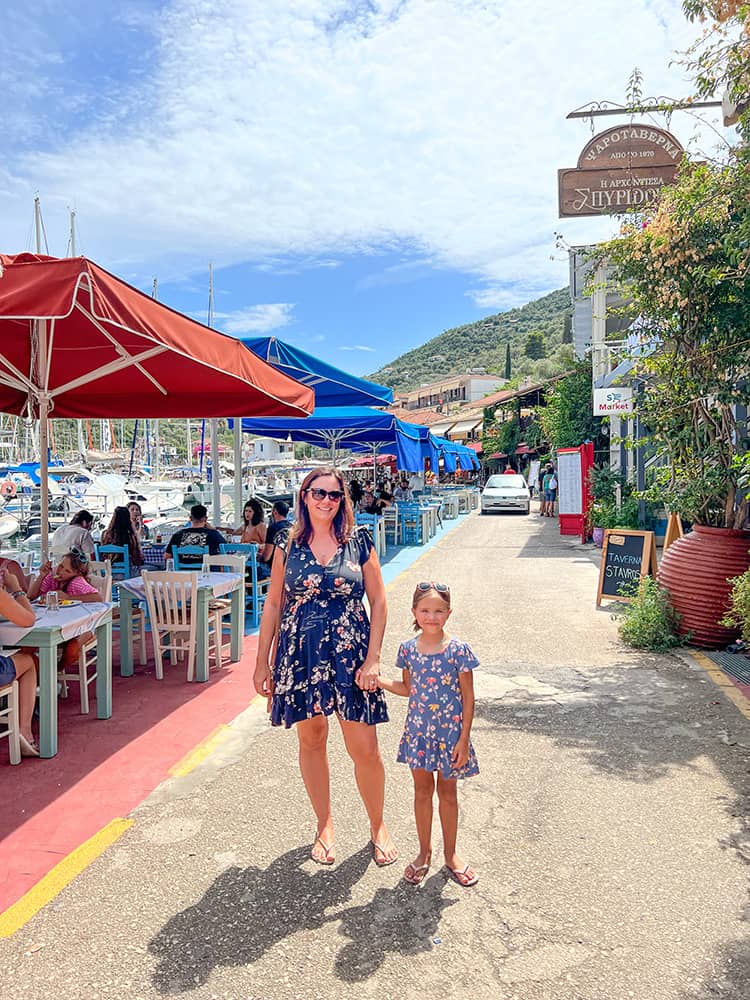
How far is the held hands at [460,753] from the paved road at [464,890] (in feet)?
1.76

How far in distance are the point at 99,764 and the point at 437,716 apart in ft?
7.74

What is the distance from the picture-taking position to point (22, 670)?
178 inches

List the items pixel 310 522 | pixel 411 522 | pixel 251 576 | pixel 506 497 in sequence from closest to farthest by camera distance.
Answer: pixel 310 522
pixel 251 576
pixel 411 522
pixel 506 497

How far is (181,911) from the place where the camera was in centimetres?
303

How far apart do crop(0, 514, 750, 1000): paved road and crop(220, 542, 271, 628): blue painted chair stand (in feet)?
9.89

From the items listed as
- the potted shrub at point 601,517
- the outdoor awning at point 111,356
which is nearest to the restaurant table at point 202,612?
the outdoor awning at point 111,356

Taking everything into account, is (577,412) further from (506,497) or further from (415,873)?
(415,873)

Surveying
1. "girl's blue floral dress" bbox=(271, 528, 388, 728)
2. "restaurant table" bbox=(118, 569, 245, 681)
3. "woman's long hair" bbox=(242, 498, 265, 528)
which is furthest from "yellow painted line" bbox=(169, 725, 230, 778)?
"woman's long hair" bbox=(242, 498, 265, 528)

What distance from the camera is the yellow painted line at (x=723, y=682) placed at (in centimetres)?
536

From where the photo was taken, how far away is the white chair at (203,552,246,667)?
6.57 m

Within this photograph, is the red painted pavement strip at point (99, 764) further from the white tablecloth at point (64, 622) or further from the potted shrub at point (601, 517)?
the potted shrub at point (601, 517)

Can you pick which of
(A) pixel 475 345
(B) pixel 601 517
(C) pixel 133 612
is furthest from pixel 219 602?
(A) pixel 475 345

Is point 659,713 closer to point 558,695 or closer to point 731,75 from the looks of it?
point 558,695

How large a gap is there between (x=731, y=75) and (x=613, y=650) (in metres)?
4.76
